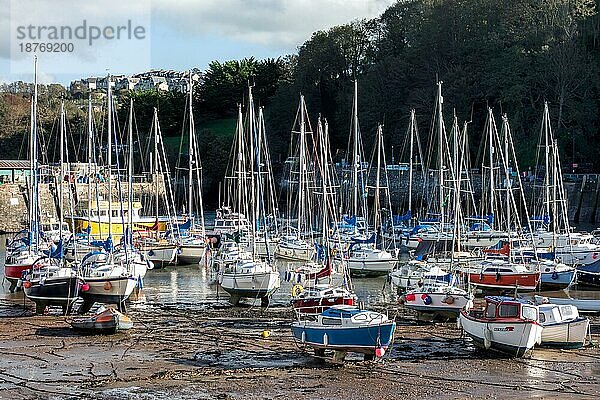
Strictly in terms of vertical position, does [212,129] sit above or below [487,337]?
above

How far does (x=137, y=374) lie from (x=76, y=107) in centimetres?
9525

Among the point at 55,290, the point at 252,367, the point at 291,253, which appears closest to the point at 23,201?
the point at 291,253

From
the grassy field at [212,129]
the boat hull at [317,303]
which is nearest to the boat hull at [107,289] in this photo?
the boat hull at [317,303]

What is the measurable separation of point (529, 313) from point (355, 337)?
5.10m

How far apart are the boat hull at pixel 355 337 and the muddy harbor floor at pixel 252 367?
523 millimetres

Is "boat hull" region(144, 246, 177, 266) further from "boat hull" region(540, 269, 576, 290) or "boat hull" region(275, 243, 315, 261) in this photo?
"boat hull" region(540, 269, 576, 290)

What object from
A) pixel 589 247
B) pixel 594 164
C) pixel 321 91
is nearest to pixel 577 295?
pixel 589 247

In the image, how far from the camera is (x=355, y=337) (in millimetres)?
25750

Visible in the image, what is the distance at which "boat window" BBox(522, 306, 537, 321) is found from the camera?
2705 centimetres

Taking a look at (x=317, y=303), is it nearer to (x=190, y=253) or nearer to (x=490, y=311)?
(x=490, y=311)

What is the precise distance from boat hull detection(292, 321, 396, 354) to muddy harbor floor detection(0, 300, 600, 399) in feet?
1.72

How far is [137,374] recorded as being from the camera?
25047 mm

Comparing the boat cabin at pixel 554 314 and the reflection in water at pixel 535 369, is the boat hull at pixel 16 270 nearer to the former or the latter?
the boat cabin at pixel 554 314

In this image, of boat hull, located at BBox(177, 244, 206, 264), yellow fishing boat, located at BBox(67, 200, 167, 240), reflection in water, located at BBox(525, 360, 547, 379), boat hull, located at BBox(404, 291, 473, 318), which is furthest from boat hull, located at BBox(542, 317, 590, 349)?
yellow fishing boat, located at BBox(67, 200, 167, 240)
